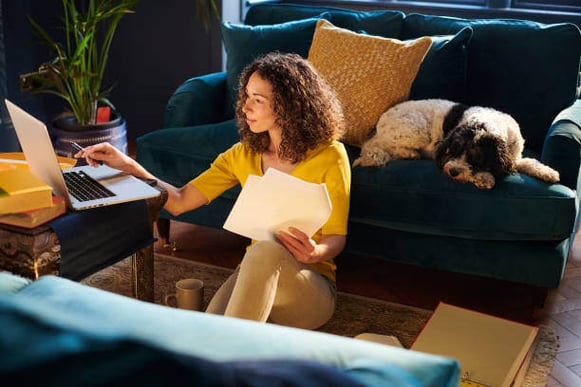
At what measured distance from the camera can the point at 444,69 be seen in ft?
9.71

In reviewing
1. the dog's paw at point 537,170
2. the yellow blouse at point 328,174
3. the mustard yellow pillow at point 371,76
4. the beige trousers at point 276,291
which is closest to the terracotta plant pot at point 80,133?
the mustard yellow pillow at point 371,76

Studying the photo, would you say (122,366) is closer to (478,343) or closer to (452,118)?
(478,343)

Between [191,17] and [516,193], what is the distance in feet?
8.35

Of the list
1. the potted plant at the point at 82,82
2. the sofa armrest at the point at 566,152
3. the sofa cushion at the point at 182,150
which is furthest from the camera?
the potted plant at the point at 82,82

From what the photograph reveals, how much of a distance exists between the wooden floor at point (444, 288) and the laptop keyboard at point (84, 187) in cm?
101

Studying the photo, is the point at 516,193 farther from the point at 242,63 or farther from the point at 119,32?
the point at 119,32

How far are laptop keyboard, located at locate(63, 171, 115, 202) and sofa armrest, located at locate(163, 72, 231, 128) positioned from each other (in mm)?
1126

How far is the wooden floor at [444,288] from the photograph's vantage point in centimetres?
259

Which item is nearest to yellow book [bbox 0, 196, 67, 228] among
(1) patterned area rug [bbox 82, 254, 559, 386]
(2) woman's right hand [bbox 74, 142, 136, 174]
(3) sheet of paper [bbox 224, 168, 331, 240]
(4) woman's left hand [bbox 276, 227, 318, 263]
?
(2) woman's right hand [bbox 74, 142, 136, 174]

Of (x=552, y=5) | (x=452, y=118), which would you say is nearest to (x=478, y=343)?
(x=452, y=118)

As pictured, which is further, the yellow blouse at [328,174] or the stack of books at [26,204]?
the yellow blouse at [328,174]

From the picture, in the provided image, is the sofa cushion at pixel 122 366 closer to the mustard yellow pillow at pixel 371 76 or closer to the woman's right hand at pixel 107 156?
the woman's right hand at pixel 107 156

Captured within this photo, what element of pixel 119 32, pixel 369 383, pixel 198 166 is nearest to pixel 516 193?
pixel 198 166

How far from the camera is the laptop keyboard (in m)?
1.88
